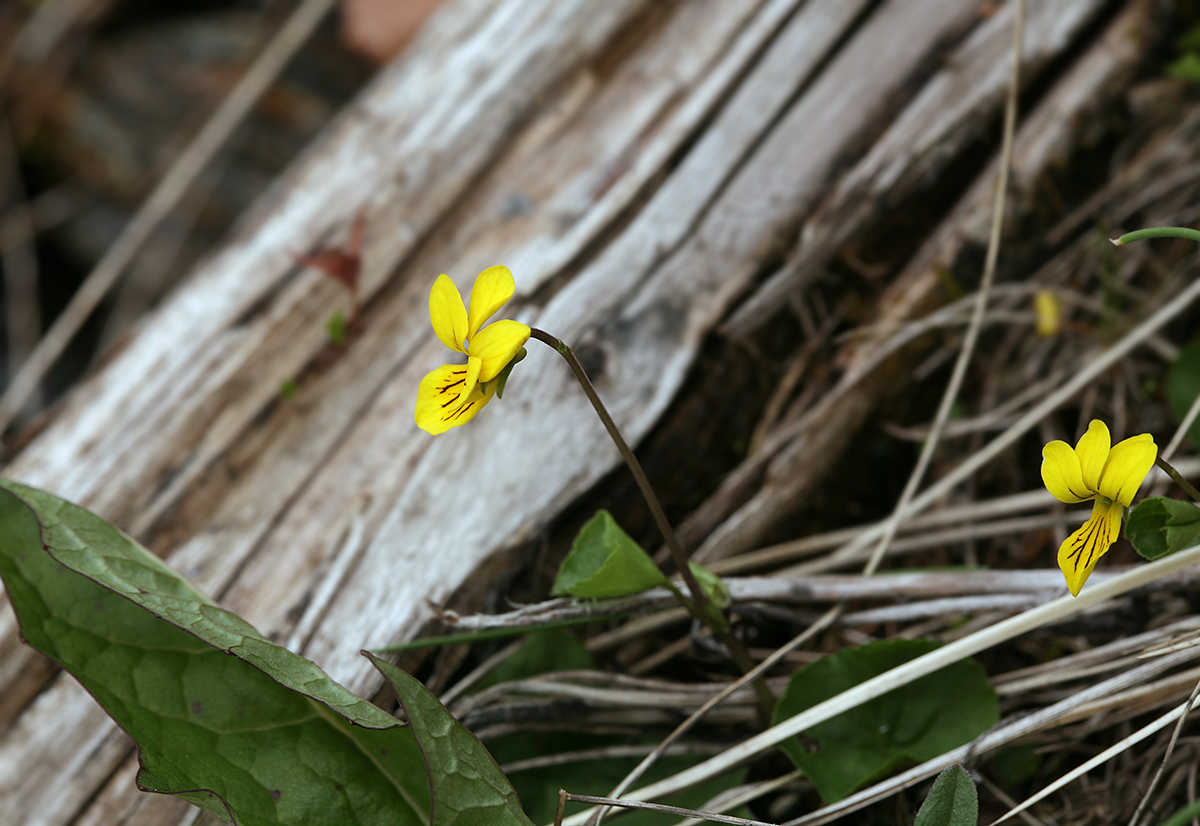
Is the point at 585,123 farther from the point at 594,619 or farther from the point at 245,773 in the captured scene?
the point at 245,773

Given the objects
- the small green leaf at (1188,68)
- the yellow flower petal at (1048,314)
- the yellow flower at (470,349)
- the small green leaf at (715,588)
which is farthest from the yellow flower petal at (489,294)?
the small green leaf at (1188,68)

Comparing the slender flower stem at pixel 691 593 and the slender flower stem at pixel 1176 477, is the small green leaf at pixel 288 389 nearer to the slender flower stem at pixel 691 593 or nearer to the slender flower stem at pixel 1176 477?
the slender flower stem at pixel 691 593

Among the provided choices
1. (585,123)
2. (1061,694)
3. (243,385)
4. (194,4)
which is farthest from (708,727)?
(194,4)

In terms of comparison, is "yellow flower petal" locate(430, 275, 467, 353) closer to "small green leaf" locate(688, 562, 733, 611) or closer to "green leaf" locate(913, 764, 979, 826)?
"small green leaf" locate(688, 562, 733, 611)

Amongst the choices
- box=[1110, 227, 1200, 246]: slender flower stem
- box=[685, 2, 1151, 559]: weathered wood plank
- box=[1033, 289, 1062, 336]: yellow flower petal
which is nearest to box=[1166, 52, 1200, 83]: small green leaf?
box=[685, 2, 1151, 559]: weathered wood plank

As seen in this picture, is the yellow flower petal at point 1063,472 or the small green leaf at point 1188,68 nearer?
the yellow flower petal at point 1063,472
